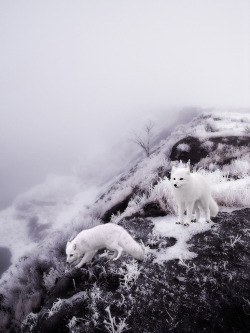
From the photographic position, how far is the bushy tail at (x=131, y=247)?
11.8 ft

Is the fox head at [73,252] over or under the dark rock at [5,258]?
over

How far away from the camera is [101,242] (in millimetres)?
3992

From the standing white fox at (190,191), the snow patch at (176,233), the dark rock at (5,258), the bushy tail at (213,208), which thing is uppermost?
the standing white fox at (190,191)

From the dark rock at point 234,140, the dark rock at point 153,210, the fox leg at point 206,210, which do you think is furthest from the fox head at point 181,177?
the dark rock at point 234,140

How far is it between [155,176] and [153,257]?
19.5 feet

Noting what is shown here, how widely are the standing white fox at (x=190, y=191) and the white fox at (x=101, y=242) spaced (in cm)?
116

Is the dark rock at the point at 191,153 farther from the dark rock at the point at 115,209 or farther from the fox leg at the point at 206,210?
the fox leg at the point at 206,210

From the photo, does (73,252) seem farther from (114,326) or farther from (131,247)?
(114,326)

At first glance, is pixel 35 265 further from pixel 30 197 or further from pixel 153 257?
pixel 30 197

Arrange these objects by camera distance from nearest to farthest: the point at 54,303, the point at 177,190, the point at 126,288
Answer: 1. the point at 126,288
2. the point at 54,303
3. the point at 177,190

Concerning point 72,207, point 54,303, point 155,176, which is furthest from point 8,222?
point 54,303

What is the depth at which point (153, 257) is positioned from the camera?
11.9 ft

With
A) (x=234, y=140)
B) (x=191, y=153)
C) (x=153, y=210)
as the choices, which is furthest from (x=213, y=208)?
(x=234, y=140)

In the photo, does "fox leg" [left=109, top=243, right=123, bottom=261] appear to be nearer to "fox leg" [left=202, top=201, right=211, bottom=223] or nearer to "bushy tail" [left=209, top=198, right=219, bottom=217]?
"fox leg" [left=202, top=201, right=211, bottom=223]
